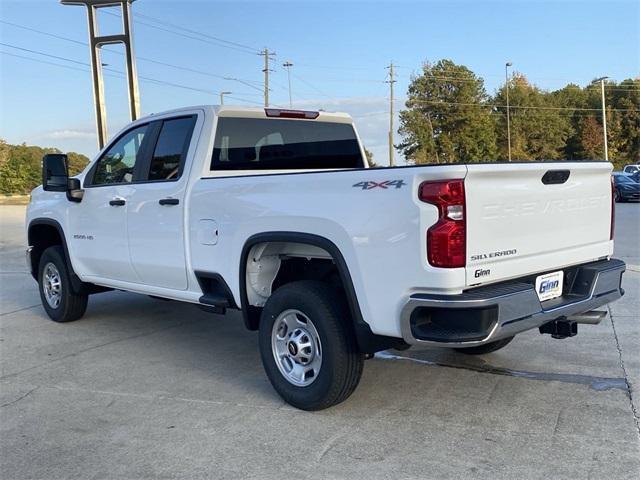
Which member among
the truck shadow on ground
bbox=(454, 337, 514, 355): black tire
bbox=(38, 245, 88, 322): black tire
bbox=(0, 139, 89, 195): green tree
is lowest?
the truck shadow on ground

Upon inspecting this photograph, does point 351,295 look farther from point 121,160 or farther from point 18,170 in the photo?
point 18,170

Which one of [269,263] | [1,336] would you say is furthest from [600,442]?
[1,336]

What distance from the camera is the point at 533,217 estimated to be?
147 inches

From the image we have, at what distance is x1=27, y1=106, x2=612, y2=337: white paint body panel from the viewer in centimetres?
338

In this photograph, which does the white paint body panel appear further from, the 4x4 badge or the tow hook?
the tow hook

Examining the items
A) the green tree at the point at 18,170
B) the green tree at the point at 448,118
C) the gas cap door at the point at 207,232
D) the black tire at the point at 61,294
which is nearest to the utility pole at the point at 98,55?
the black tire at the point at 61,294

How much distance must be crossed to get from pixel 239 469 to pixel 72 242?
3.85m

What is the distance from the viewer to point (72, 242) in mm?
6371

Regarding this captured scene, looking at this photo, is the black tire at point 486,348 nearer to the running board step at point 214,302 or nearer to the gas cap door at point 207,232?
the running board step at point 214,302

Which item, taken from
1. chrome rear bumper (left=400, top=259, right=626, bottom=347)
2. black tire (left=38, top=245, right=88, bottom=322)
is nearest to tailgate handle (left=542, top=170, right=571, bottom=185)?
chrome rear bumper (left=400, top=259, right=626, bottom=347)

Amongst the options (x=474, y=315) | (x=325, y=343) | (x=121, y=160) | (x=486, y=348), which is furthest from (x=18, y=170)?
(x=474, y=315)

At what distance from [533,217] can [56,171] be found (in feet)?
15.4

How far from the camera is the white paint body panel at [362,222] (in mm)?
3385

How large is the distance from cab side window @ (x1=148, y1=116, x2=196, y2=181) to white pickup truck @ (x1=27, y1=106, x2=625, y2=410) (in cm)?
2
